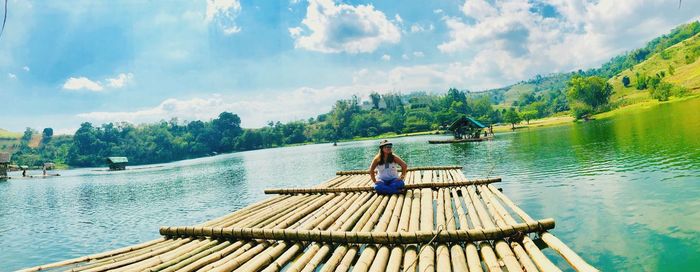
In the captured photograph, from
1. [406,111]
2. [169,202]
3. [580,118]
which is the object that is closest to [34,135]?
[406,111]

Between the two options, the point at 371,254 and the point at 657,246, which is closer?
the point at 371,254

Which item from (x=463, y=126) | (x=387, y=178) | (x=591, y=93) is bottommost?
(x=387, y=178)

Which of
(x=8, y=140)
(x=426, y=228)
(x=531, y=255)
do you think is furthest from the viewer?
(x=8, y=140)

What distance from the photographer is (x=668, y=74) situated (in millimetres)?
140625

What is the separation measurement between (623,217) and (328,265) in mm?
10158

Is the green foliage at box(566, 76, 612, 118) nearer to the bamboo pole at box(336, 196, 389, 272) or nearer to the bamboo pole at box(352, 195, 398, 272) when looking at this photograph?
the bamboo pole at box(336, 196, 389, 272)

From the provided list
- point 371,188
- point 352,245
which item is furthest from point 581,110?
point 352,245

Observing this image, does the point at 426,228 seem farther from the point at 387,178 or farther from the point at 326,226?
the point at 387,178

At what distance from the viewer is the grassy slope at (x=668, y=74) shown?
11738 centimetres

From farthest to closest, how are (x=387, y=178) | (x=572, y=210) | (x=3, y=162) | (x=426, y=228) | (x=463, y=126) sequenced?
(x=3, y=162), (x=463, y=126), (x=572, y=210), (x=387, y=178), (x=426, y=228)

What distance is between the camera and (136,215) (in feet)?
73.7

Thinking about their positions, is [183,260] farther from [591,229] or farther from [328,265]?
[591,229]

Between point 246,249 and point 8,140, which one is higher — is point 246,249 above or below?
below

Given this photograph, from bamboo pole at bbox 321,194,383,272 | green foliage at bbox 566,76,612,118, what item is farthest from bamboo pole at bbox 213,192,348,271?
green foliage at bbox 566,76,612,118
